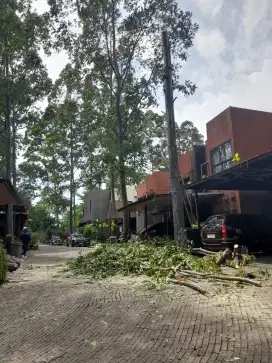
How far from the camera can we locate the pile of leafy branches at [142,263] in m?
8.41

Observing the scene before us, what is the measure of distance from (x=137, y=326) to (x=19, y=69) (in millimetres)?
23878

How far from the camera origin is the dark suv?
12359 mm

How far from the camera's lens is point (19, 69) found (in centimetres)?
2462

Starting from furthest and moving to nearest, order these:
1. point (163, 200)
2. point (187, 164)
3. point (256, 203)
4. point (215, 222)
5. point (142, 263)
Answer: point (187, 164) → point (163, 200) → point (256, 203) → point (215, 222) → point (142, 263)

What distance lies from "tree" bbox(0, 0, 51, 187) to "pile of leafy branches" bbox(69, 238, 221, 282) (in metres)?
16.2

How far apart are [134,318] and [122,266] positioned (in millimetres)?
4739

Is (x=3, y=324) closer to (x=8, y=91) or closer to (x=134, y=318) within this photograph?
(x=134, y=318)

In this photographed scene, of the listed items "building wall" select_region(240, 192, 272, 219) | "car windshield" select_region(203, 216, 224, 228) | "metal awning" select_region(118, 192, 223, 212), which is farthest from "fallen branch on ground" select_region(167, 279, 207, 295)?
"building wall" select_region(240, 192, 272, 219)

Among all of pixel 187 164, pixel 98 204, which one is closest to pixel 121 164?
pixel 187 164

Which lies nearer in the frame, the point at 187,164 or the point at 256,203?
the point at 256,203

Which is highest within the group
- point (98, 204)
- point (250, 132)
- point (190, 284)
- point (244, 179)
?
point (250, 132)

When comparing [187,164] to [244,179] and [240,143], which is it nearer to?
[240,143]

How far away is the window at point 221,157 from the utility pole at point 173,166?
6836mm

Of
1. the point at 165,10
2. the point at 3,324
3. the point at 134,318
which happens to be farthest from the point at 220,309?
the point at 165,10
